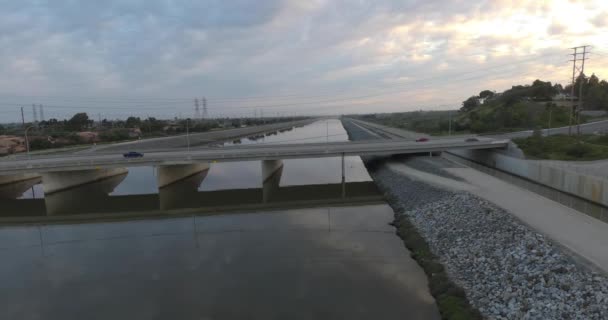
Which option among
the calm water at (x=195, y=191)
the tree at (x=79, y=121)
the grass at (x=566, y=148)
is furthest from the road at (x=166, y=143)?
the grass at (x=566, y=148)

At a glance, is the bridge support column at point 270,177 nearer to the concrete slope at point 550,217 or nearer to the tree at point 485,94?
the concrete slope at point 550,217

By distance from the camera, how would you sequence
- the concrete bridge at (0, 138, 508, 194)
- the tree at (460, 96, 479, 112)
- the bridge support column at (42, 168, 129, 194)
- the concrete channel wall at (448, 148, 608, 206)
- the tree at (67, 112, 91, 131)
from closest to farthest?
the concrete channel wall at (448, 148, 608, 206) < the concrete bridge at (0, 138, 508, 194) < the bridge support column at (42, 168, 129, 194) < the tree at (67, 112, 91, 131) < the tree at (460, 96, 479, 112)

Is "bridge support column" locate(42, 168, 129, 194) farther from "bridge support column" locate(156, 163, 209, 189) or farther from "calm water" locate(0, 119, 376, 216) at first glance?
"bridge support column" locate(156, 163, 209, 189)

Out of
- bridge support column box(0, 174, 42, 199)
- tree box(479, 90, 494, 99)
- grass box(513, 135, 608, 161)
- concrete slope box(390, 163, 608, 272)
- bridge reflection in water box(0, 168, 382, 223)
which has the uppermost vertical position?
tree box(479, 90, 494, 99)

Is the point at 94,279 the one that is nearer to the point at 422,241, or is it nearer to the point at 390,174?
the point at 422,241

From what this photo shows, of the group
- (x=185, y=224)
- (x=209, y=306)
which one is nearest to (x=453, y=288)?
(x=209, y=306)

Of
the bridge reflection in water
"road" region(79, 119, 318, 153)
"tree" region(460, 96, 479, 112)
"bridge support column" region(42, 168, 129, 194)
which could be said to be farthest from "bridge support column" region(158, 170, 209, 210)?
"tree" region(460, 96, 479, 112)

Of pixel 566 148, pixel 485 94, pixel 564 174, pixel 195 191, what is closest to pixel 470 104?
pixel 485 94
